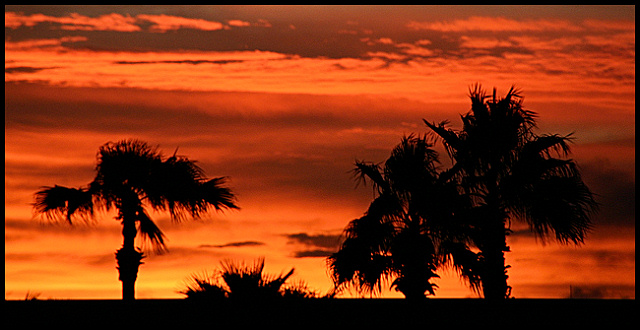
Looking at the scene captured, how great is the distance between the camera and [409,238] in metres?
20.0

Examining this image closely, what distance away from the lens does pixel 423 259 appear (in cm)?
1977

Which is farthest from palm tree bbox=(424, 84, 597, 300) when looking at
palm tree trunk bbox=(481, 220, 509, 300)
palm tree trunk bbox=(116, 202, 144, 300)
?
palm tree trunk bbox=(116, 202, 144, 300)

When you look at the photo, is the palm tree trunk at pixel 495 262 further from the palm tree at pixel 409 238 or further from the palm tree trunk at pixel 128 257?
the palm tree trunk at pixel 128 257

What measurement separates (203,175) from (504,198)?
717cm
